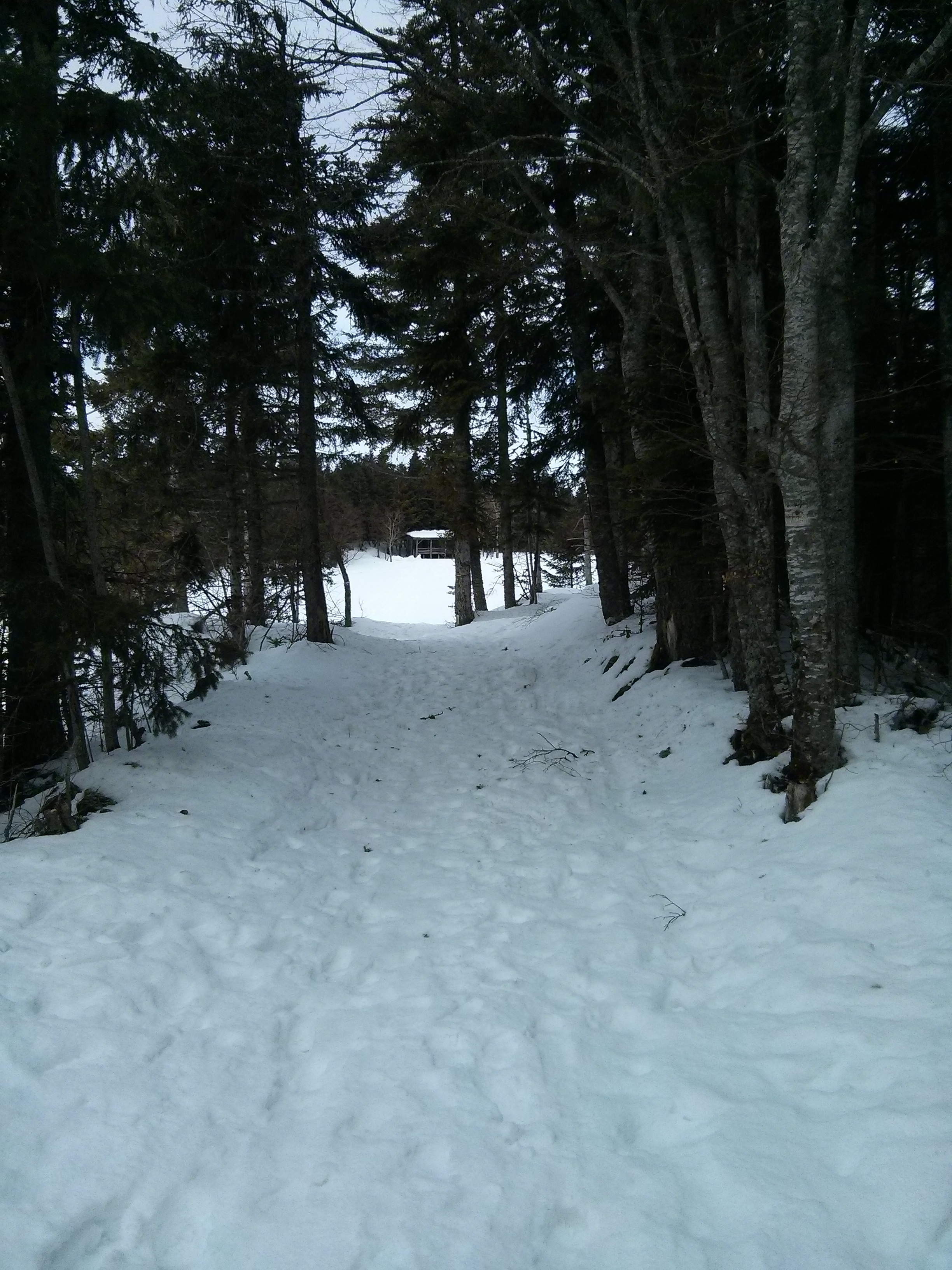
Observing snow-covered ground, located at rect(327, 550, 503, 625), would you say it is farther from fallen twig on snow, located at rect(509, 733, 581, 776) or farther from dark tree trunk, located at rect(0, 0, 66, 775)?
dark tree trunk, located at rect(0, 0, 66, 775)

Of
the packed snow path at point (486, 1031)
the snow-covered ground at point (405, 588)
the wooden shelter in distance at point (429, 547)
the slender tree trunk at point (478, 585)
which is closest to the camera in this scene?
the packed snow path at point (486, 1031)

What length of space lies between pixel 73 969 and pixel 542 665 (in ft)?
33.1

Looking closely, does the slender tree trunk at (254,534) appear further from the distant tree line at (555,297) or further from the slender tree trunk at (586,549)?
the slender tree trunk at (586,549)

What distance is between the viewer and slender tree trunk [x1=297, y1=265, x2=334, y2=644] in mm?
12891

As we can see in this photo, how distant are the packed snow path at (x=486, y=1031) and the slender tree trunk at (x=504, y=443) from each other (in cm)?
989

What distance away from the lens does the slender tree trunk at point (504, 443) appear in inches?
515

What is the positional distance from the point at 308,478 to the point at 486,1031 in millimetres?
11450

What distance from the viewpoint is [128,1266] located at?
2.19m

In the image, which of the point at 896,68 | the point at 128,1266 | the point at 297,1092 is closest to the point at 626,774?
the point at 297,1092

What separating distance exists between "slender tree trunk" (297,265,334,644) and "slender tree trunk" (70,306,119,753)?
Answer: 21.0ft

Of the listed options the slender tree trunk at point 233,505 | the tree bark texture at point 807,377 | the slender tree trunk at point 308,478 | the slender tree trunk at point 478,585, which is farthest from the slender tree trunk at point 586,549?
the tree bark texture at point 807,377

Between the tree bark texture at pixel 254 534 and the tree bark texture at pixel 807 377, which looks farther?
the tree bark texture at pixel 254 534

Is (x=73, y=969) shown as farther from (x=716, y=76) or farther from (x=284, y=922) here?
(x=716, y=76)

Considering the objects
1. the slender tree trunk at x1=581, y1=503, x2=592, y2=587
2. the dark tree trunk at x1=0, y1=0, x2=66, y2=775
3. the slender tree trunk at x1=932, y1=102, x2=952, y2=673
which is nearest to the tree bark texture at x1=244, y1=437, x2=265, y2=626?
the dark tree trunk at x1=0, y1=0, x2=66, y2=775
